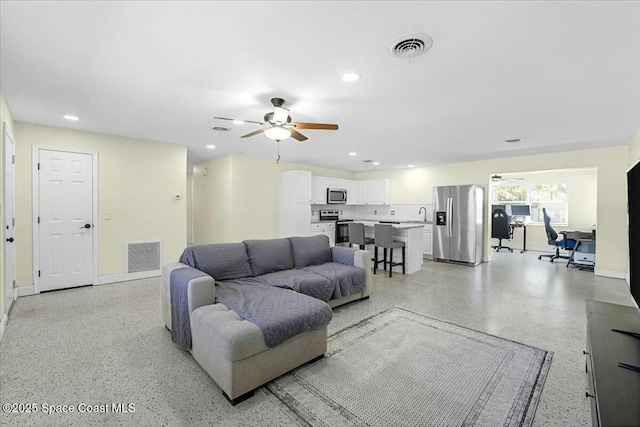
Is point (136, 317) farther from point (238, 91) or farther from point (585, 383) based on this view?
point (585, 383)

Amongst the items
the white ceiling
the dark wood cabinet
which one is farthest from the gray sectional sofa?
the white ceiling

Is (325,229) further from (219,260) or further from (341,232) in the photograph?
(219,260)

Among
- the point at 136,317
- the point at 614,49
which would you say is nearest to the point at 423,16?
the point at 614,49

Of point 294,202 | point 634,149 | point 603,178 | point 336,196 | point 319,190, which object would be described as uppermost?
point 634,149

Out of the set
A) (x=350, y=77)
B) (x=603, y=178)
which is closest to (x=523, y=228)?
(x=603, y=178)

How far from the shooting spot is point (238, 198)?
243 inches

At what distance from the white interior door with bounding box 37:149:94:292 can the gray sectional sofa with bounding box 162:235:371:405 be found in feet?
8.42

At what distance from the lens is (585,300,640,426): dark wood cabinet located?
3.31 ft

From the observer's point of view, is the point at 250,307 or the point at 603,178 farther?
the point at 603,178

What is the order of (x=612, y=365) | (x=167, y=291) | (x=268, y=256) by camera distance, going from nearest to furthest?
1. (x=612, y=365)
2. (x=167, y=291)
3. (x=268, y=256)

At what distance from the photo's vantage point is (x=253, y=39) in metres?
1.97

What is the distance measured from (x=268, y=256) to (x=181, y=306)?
123 centimetres

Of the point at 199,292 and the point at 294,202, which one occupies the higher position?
the point at 294,202

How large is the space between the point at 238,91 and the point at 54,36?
4.41 ft
